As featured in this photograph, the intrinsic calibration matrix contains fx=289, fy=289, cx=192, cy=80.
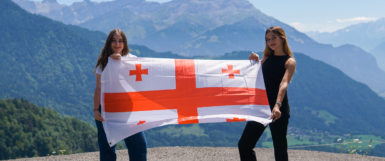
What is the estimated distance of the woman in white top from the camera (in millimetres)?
2986

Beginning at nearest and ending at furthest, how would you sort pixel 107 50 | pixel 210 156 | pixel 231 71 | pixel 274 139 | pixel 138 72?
1. pixel 274 139
2. pixel 107 50
3. pixel 138 72
4. pixel 231 71
5. pixel 210 156

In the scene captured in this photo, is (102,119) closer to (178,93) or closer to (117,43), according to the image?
(117,43)

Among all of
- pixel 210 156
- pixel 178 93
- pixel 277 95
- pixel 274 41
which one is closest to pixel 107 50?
pixel 178 93

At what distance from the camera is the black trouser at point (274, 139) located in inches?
118

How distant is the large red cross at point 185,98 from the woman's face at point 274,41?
0.59 m

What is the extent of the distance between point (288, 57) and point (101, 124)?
2127mm

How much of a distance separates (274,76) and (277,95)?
207 mm

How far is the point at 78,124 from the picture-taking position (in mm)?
72688

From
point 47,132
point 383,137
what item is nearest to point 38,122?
point 47,132

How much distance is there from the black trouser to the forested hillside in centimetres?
6066

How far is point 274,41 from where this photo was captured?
10.1 ft

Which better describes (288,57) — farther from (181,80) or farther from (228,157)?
(228,157)

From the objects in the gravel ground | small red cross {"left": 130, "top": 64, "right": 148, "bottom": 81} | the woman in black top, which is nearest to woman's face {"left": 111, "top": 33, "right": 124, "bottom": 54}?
small red cross {"left": 130, "top": 64, "right": 148, "bottom": 81}

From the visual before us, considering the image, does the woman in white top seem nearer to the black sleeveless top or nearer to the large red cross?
the large red cross
